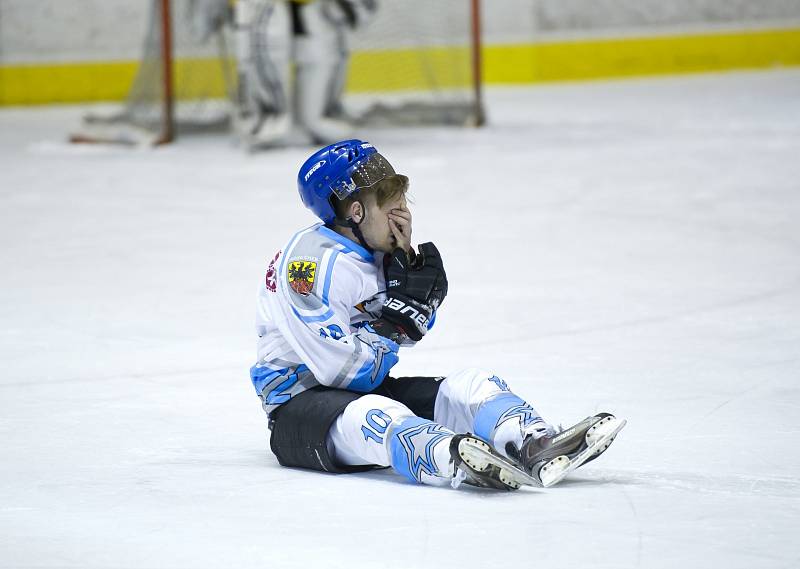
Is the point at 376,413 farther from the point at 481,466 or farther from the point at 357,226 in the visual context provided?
the point at 357,226

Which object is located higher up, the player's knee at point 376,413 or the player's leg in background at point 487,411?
the player's knee at point 376,413

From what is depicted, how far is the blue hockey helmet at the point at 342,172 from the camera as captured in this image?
8.21ft

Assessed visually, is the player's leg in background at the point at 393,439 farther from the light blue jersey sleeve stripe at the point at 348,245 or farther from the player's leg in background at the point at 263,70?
→ the player's leg in background at the point at 263,70

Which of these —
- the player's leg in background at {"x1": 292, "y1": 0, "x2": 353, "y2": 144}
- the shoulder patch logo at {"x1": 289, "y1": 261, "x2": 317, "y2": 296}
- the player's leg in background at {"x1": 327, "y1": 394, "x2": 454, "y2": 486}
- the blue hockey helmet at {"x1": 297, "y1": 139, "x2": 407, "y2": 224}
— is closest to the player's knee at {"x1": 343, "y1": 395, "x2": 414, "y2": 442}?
the player's leg in background at {"x1": 327, "y1": 394, "x2": 454, "y2": 486}

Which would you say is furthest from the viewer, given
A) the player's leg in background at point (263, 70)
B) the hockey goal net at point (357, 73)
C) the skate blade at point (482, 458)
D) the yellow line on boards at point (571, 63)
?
the yellow line on boards at point (571, 63)

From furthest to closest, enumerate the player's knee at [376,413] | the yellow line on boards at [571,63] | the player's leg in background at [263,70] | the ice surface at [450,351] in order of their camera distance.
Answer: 1. the yellow line on boards at [571,63]
2. the player's leg in background at [263,70]
3. the player's knee at [376,413]
4. the ice surface at [450,351]

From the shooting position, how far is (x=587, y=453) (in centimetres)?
230

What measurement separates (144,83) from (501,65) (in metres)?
4.69

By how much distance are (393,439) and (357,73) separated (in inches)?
306

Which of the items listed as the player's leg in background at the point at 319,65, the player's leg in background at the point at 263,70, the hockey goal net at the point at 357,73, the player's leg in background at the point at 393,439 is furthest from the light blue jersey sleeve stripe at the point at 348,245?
the hockey goal net at the point at 357,73

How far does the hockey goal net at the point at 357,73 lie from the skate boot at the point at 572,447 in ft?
21.0

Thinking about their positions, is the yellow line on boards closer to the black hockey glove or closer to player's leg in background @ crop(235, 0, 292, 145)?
player's leg in background @ crop(235, 0, 292, 145)

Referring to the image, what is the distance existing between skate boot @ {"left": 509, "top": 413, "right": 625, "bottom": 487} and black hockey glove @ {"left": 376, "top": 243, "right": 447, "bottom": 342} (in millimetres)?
309

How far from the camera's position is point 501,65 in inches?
505
